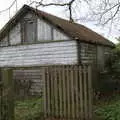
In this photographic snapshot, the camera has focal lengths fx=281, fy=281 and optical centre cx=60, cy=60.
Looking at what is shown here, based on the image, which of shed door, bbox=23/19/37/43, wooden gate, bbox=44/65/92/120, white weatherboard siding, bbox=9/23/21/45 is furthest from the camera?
white weatherboard siding, bbox=9/23/21/45

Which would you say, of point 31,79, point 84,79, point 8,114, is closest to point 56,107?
point 84,79

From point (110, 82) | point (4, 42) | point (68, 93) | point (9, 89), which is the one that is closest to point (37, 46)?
point (4, 42)

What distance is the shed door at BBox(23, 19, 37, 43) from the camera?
706 inches

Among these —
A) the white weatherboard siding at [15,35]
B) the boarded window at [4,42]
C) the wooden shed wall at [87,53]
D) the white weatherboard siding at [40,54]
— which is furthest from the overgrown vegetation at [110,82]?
the boarded window at [4,42]

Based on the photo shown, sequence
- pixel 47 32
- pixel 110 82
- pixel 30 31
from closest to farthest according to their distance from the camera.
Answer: pixel 110 82 < pixel 47 32 < pixel 30 31

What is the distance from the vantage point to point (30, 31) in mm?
18047

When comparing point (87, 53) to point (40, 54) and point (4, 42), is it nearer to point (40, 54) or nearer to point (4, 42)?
point (40, 54)

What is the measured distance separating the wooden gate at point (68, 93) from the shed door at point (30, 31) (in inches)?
340

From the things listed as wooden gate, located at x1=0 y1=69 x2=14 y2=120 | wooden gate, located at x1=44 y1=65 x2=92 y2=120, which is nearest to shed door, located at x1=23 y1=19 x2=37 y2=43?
wooden gate, located at x1=44 y1=65 x2=92 y2=120

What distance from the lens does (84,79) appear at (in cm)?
877

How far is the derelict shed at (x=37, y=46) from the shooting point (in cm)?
1667

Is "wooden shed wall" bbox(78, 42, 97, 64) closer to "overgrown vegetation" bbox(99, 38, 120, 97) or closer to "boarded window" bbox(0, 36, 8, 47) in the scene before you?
"overgrown vegetation" bbox(99, 38, 120, 97)

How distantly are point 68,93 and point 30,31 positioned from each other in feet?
31.6

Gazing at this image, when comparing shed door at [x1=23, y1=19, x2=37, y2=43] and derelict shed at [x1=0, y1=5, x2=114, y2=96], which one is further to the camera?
shed door at [x1=23, y1=19, x2=37, y2=43]
